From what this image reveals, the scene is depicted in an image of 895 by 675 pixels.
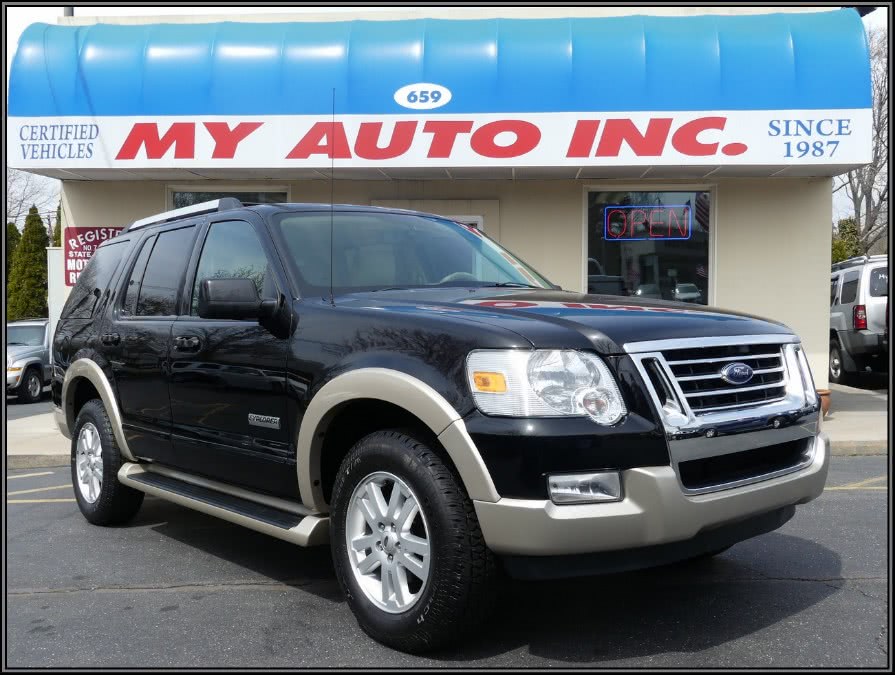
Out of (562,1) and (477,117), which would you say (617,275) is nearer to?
(477,117)

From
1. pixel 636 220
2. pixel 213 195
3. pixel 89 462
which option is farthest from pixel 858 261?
pixel 89 462

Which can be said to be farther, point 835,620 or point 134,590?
point 134,590

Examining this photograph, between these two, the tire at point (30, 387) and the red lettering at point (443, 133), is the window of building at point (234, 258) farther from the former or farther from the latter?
the tire at point (30, 387)

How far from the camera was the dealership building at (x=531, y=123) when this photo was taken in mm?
9898

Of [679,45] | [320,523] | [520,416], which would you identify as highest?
[679,45]

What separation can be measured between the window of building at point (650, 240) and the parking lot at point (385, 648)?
6363 mm

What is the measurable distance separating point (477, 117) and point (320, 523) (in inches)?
294

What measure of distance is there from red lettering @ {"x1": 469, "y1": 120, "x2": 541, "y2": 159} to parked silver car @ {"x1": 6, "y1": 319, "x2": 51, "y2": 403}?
942 centimetres

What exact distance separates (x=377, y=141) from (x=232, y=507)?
6.98 metres

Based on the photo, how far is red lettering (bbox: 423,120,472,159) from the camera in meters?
10.1

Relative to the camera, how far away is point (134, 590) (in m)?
4.16

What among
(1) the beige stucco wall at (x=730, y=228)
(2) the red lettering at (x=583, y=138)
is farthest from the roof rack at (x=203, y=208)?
(1) the beige stucco wall at (x=730, y=228)

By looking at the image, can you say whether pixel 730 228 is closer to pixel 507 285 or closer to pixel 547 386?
pixel 507 285

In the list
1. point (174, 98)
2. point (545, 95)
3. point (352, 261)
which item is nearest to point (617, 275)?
point (545, 95)
